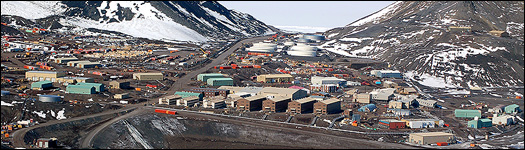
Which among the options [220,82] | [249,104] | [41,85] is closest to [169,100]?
[249,104]

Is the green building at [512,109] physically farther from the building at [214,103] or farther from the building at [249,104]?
the building at [214,103]

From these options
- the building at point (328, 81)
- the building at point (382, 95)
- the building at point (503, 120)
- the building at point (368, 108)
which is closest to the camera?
the building at point (503, 120)

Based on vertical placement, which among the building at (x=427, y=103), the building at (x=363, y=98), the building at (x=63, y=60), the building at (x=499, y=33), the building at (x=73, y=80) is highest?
the building at (x=499, y=33)

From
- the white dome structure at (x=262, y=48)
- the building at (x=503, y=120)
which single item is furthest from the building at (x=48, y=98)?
the white dome structure at (x=262, y=48)

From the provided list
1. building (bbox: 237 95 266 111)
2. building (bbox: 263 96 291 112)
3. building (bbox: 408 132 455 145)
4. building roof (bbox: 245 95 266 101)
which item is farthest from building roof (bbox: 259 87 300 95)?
building (bbox: 408 132 455 145)

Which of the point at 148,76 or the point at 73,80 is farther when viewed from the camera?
the point at 148,76

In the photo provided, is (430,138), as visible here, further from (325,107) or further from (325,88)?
(325,88)

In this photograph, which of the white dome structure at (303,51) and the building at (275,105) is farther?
the white dome structure at (303,51)

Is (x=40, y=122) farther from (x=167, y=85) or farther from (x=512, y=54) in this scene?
(x=512, y=54)
